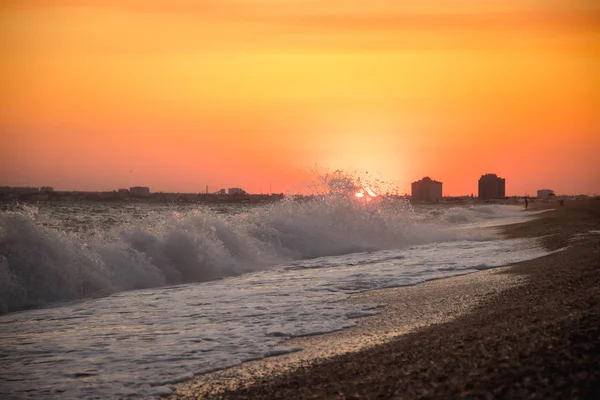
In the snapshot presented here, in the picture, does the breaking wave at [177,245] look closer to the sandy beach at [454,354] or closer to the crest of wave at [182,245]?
the crest of wave at [182,245]

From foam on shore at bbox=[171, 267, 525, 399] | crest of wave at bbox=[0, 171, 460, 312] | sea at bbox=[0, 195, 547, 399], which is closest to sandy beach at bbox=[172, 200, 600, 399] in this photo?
foam on shore at bbox=[171, 267, 525, 399]

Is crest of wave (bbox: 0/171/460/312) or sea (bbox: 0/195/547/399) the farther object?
crest of wave (bbox: 0/171/460/312)

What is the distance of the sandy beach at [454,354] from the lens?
14.6 feet

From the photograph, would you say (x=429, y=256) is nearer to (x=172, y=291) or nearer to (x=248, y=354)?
(x=172, y=291)

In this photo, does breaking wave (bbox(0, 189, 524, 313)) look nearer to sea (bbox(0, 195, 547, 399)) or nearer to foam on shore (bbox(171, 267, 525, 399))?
sea (bbox(0, 195, 547, 399))

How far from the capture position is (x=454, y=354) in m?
5.51

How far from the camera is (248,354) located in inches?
277

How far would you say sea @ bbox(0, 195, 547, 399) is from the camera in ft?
22.3

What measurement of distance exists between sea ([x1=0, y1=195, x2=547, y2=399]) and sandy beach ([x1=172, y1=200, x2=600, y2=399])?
0.59 m

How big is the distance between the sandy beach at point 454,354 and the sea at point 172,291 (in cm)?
59

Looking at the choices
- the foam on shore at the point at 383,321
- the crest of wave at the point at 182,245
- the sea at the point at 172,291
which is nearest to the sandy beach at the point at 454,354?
the foam on shore at the point at 383,321

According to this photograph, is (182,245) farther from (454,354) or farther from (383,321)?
(454,354)

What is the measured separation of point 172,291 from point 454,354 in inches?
347

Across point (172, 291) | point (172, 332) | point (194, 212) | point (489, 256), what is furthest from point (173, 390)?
point (194, 212)
